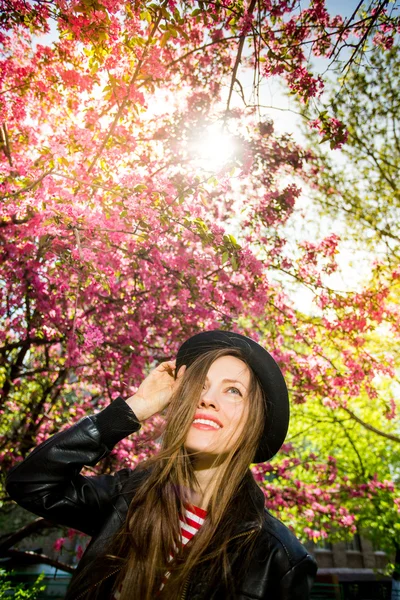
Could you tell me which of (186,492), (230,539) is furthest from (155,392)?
(230,539)

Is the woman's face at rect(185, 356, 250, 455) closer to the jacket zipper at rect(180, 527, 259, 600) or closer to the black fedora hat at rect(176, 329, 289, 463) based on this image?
the black fedora hat at rect(176, 329, 289, 463)

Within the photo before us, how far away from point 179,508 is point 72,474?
1.63ft

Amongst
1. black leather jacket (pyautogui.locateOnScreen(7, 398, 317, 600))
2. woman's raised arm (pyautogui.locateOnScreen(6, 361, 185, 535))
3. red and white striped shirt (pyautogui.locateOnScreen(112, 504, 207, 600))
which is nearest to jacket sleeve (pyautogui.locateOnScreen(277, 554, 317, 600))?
black leather jacket (pyautogui.locateOnScreen(7, 398, 317, 600))

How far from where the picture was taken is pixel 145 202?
3.65m

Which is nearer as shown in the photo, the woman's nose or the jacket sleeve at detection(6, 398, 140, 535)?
the jacket sleeve at detection(6, 398, 140, 535)

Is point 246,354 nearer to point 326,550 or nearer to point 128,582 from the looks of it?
point 128,582

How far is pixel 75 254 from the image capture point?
3902mm

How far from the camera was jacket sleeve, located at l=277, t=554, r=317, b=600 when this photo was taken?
136cm

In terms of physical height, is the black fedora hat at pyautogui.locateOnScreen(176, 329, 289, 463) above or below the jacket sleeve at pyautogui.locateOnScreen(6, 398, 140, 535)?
above

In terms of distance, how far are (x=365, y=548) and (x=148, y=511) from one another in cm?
2650

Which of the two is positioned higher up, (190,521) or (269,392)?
(269,392)

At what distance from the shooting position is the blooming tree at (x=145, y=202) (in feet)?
11.9

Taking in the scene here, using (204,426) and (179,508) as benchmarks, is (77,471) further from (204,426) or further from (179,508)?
(204,426)

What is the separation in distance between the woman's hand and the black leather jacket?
0.27 ft
